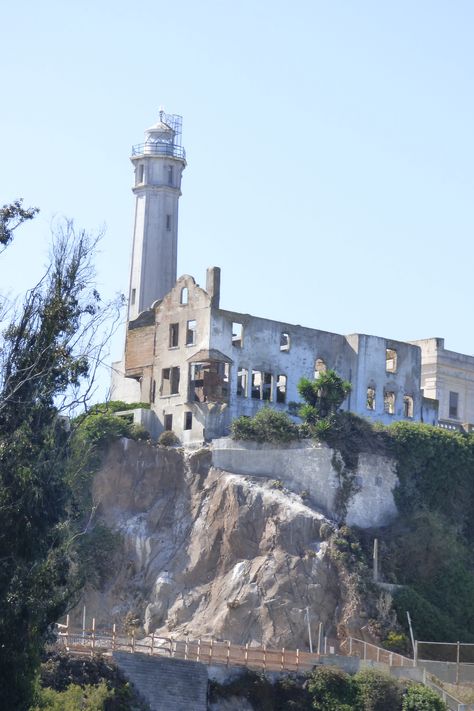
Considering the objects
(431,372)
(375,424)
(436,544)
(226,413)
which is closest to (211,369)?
(226,413)

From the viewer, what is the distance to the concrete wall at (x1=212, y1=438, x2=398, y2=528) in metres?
74.6

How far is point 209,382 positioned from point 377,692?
789 inches

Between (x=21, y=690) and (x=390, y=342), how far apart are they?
128ft

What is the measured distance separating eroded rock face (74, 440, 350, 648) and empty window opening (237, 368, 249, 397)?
4024 millimetres

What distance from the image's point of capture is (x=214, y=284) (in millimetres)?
79438

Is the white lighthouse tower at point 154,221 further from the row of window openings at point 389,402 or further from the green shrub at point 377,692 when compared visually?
the green shrub at point 377,692

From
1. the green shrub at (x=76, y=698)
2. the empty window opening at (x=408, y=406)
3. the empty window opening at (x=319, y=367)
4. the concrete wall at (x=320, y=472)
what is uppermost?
the empty window opening at (x=319, y=367)

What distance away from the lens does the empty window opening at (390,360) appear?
84188 mm

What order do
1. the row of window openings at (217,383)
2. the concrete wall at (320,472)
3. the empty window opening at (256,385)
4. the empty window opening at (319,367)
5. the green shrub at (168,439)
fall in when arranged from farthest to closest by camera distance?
1. the empty window opening at (319,367)
2. the empty window opening at (256,385)
3. the row of window openings at (217,383)
4. the green shrub at (168,439)
5. the concrete wall at (320,472)

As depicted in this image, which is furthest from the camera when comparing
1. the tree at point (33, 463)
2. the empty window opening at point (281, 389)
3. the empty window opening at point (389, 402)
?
the empty window opening at point (389, 402)

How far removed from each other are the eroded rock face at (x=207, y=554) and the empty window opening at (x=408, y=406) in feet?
38.4

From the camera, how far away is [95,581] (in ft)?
243

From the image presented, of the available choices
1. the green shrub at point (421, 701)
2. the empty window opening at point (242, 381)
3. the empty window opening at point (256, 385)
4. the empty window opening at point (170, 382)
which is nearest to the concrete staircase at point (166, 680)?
the green shrub at point (421, 701)

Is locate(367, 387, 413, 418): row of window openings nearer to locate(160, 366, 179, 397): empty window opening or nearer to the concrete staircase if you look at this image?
locate(160, 366, 179, 397): empty window opening
